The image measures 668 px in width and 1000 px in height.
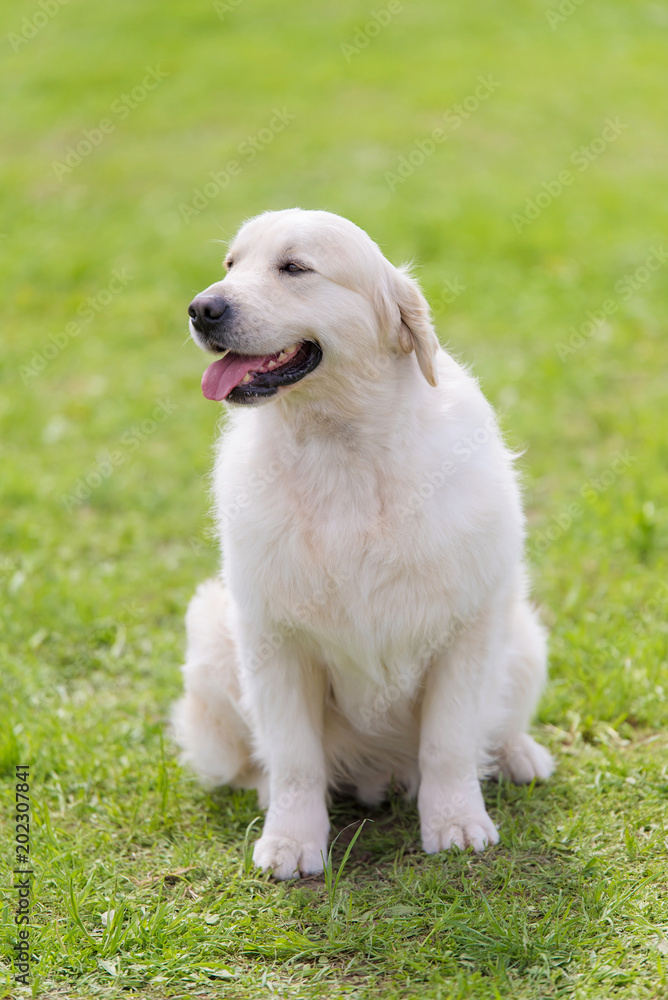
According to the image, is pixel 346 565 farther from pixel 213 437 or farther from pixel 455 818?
pixel 213 437

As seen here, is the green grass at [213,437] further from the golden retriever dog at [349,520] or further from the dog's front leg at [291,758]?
the golden retriever dog at [349,520]

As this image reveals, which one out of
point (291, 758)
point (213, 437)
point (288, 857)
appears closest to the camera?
point (288, 857)

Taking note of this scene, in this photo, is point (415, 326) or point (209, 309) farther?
point (415, 326)

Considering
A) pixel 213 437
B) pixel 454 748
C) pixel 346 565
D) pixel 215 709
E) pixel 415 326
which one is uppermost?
pixel 415 326

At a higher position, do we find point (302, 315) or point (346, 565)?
point (302, 315)

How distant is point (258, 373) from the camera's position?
114 inches

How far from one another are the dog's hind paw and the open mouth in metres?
1.52

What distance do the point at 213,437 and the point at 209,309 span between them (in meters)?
3.49

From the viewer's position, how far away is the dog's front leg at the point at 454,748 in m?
3.15

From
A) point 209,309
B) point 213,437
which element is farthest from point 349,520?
point 213,437

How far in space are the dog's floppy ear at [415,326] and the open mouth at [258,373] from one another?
0.28 meters

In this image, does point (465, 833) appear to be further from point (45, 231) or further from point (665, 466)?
point (45, 231)

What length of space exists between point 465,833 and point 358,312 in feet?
5.18

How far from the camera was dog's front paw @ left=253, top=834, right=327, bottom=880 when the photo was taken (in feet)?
10.3
